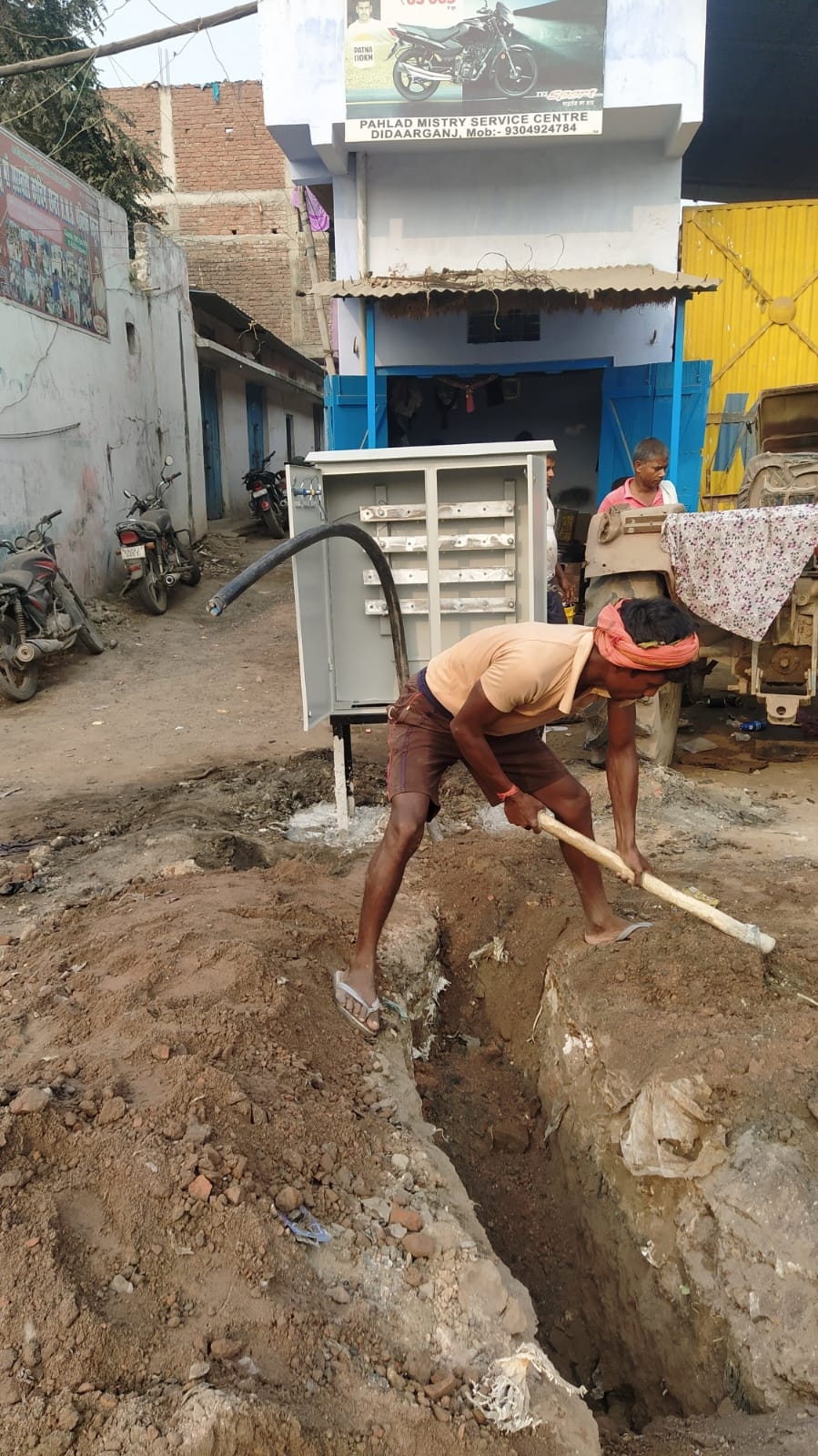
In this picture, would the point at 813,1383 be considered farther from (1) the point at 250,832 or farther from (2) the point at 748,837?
(1) the point at 250,832

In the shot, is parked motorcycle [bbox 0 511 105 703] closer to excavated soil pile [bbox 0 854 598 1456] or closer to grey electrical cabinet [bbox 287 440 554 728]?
grey electrical cabinet [bbox 287 440 554 728]

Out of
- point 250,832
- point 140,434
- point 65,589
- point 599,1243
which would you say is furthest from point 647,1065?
point 140,434

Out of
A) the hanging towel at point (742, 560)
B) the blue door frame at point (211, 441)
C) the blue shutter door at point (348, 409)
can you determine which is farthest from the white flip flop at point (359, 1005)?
the blue door frame at point (211, 441)

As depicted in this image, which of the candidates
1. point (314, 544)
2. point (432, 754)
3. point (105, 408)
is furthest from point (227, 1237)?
point (105, 408)

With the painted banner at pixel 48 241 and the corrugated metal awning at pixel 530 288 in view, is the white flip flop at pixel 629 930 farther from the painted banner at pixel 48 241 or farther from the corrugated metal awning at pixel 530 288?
the painted banner at pixel 48 241

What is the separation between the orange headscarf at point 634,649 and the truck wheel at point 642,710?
2.28 metres

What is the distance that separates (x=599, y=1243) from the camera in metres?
2.83

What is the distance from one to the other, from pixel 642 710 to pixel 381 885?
2884 millimetres

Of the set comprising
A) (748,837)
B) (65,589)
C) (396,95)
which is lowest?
(748,837)

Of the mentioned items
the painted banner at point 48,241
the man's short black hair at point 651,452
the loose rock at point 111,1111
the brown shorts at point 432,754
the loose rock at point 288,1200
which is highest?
Result: the painted banner at point 48,241

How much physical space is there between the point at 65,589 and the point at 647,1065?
7788 millimetres

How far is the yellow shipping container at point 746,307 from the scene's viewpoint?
34.3ft

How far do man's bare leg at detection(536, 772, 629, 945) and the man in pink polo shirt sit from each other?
9.08 feet

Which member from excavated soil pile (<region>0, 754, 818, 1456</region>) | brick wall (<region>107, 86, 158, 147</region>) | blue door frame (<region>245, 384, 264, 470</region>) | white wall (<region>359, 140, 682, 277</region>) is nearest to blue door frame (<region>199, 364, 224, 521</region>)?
blue door frame (<region>245, 384, 264, 470</region>)
